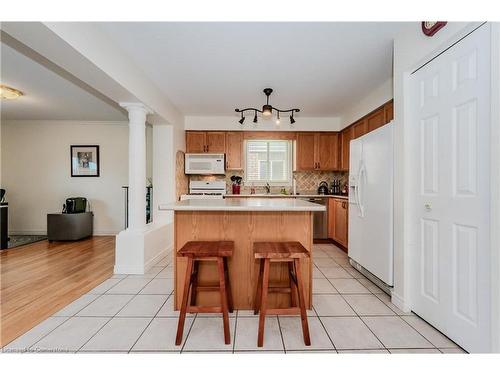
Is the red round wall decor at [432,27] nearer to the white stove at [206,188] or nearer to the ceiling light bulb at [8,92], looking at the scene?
the white stove at [206,188]

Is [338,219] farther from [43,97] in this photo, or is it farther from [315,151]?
[43,97]

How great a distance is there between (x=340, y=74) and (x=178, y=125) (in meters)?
2.76

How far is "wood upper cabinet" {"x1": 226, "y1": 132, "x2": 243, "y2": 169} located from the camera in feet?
15.2

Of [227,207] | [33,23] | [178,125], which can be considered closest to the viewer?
[33,23]

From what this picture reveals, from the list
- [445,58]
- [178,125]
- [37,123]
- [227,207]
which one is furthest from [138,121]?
[37,123]

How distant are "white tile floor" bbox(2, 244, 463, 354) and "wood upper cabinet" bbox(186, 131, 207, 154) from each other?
286 cm

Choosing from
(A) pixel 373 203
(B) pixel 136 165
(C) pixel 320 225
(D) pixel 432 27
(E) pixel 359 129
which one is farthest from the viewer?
(C) pixel 320 225

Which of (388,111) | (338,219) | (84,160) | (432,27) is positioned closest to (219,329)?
(432,27)

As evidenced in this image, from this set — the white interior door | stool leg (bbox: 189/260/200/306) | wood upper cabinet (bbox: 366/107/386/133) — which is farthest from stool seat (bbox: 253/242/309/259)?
wood upper cabinet (bbox: 366/107/386/133)

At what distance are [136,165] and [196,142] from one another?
181 cm

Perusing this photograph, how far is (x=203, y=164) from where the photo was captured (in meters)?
4.50

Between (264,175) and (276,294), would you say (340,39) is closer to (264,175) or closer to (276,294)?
(276,294)

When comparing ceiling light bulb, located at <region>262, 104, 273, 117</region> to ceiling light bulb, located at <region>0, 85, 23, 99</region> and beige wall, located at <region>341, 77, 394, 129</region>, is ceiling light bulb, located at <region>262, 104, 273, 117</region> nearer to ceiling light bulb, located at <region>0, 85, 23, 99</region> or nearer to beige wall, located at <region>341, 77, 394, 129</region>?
beige wall, located at <region>341, 77, 394, 129</region>

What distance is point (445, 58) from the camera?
5.42ft
